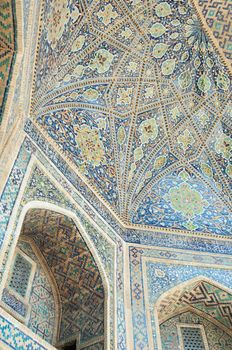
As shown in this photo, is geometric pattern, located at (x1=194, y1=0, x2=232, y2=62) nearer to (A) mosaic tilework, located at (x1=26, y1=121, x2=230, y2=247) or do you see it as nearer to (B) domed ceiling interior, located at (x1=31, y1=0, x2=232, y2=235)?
(B) domed ceiling interior, located at (x1=31, y1=0, x2=232, y2=235)

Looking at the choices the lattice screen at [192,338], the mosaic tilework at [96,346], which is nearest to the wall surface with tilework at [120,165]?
the mosaic tilework at [96,346]

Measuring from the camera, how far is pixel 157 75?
7887 millimetres

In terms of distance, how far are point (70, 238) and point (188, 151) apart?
10.2ft

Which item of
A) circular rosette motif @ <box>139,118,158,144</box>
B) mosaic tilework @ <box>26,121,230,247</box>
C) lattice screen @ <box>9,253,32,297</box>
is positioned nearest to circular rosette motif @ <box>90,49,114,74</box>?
circular rosette motif @ <box>139,118,158,144</box>

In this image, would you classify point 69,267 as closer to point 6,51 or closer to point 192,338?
point 192,338

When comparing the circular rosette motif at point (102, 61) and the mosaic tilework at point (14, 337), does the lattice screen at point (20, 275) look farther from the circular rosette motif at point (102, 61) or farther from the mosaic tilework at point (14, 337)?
the circular rosette motif at point (102, 61)

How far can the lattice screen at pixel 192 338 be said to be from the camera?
6.52 m

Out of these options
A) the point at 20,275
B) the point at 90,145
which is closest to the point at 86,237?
the point at 20,275

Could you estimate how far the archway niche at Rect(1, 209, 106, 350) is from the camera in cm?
573

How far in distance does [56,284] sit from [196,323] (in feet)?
7.29

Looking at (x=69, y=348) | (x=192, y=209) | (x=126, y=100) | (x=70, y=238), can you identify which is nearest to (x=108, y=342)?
(x=69, y=348)

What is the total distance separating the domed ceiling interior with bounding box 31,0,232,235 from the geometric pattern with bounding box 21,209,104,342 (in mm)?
989

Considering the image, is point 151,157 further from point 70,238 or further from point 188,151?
point 70,238

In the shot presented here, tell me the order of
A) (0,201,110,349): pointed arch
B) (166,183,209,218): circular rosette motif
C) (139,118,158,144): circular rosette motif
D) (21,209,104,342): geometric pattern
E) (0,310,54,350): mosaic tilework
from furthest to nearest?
(139,118,158,144): circular rosette motif → (166,183,209,218): circular rosette motif → (21,209,104,342): geometric pattern → (0,201,110,349): pointed arch → (0,310,54,350): mosaic tilework
